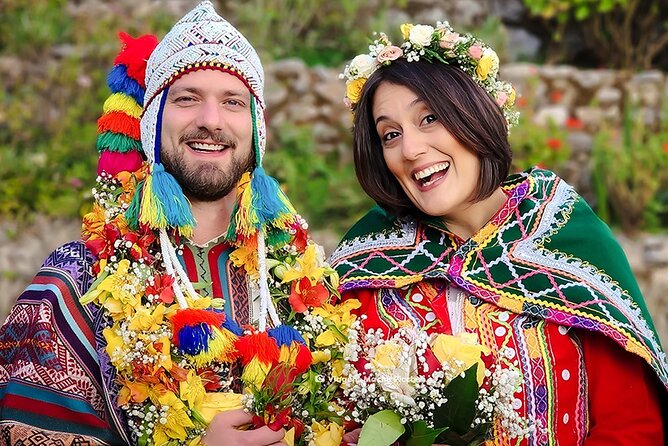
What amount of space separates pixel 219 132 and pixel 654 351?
5.66 feet

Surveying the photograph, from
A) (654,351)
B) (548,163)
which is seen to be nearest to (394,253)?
(654,351)

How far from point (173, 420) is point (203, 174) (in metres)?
0.88

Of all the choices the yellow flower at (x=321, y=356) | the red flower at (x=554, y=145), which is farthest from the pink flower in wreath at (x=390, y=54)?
the red flower at (x=554, y=145)

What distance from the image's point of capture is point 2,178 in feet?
25.3

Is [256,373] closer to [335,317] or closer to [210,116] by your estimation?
[335,317]

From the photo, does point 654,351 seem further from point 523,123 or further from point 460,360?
point 523,123

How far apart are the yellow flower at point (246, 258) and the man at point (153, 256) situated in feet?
0.04

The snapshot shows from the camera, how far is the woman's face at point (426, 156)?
3686 mm

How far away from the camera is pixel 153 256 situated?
12.1 feet

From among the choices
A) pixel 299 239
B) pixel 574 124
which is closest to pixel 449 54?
pixel 299 239

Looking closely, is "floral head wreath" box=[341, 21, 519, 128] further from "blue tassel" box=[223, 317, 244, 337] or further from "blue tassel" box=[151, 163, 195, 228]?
"blue tassel" box=[223, 317, 244, 337]

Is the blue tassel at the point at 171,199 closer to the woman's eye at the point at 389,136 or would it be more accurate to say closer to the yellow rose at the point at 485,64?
the woman's eye at the point at 389,136

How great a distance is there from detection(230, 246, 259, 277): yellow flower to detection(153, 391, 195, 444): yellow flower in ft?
1.87

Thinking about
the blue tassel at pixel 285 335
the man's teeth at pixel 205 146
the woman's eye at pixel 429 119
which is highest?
the woman's eye at pixel 429 119
